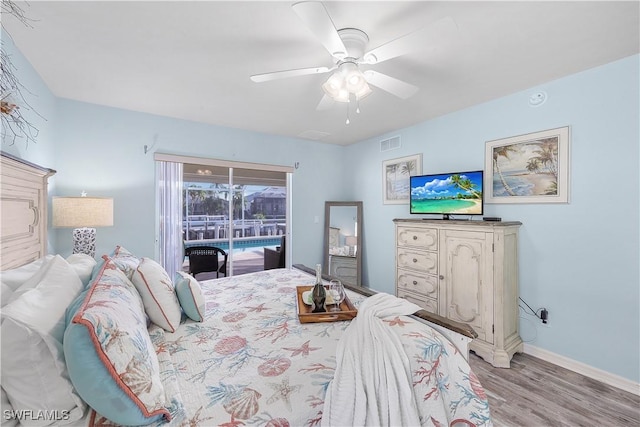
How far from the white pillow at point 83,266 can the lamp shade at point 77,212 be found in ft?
2.98

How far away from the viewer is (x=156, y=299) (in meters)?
1.45

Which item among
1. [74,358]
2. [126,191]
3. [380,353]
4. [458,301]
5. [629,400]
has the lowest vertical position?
[629,400]

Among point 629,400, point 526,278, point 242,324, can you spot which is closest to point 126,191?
point 242,324

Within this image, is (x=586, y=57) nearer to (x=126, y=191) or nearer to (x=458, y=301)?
(x=458, y=301)

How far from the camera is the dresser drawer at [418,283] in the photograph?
2840 mm

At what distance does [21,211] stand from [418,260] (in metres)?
3.29

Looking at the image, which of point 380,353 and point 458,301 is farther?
point 458,301

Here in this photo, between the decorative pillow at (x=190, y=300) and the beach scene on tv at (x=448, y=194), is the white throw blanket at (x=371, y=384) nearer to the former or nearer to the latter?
the decorative pillow at (x=190, y=300)

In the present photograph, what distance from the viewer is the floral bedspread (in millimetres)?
911

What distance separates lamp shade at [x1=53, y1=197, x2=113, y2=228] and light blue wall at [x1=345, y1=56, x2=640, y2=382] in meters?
3.80

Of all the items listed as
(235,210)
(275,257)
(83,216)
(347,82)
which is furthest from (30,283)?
(275,257)

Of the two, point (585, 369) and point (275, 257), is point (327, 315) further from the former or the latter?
point (275, 257)

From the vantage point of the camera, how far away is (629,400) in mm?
1898

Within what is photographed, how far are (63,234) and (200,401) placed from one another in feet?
9.47
